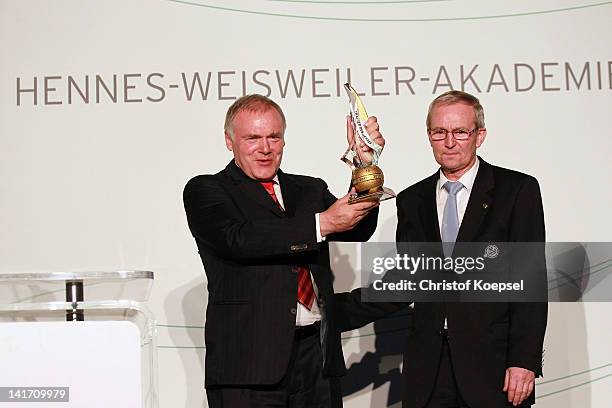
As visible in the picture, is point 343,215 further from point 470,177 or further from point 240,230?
point 470,177

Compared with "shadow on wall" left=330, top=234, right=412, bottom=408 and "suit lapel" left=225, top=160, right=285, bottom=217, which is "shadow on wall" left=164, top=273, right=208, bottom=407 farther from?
"suit lapel" left=225, top=160, right=285, bottom=217

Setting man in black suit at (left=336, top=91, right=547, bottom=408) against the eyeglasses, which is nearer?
man in black suit at (left=336, top=91, right=547, bottom=408)

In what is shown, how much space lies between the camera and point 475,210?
2.89m

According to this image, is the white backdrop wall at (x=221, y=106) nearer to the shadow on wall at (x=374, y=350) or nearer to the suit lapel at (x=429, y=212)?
the shadow on wall at (x=374, y=350)

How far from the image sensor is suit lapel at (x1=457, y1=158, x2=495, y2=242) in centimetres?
288

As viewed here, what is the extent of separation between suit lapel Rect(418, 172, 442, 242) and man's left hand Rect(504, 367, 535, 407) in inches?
19.7

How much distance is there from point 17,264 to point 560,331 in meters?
2.31

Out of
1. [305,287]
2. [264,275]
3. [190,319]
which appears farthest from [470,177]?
[190,319]

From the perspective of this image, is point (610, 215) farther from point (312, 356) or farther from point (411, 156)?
point (312, 356)

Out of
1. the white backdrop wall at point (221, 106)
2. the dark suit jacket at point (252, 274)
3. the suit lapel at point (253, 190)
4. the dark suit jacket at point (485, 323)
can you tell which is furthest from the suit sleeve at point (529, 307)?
the white backdrop wall at point (221, 106)

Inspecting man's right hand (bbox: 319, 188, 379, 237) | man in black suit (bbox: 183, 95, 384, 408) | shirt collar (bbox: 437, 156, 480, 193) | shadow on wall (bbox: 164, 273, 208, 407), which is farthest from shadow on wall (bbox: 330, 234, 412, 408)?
man's right hand (bbox: 319, 188, 379, 237)

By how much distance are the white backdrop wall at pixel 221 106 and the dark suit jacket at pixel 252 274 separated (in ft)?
3.21

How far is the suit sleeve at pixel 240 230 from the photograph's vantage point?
8.63 feet

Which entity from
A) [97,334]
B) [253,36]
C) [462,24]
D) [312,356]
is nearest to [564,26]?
[462,24]
